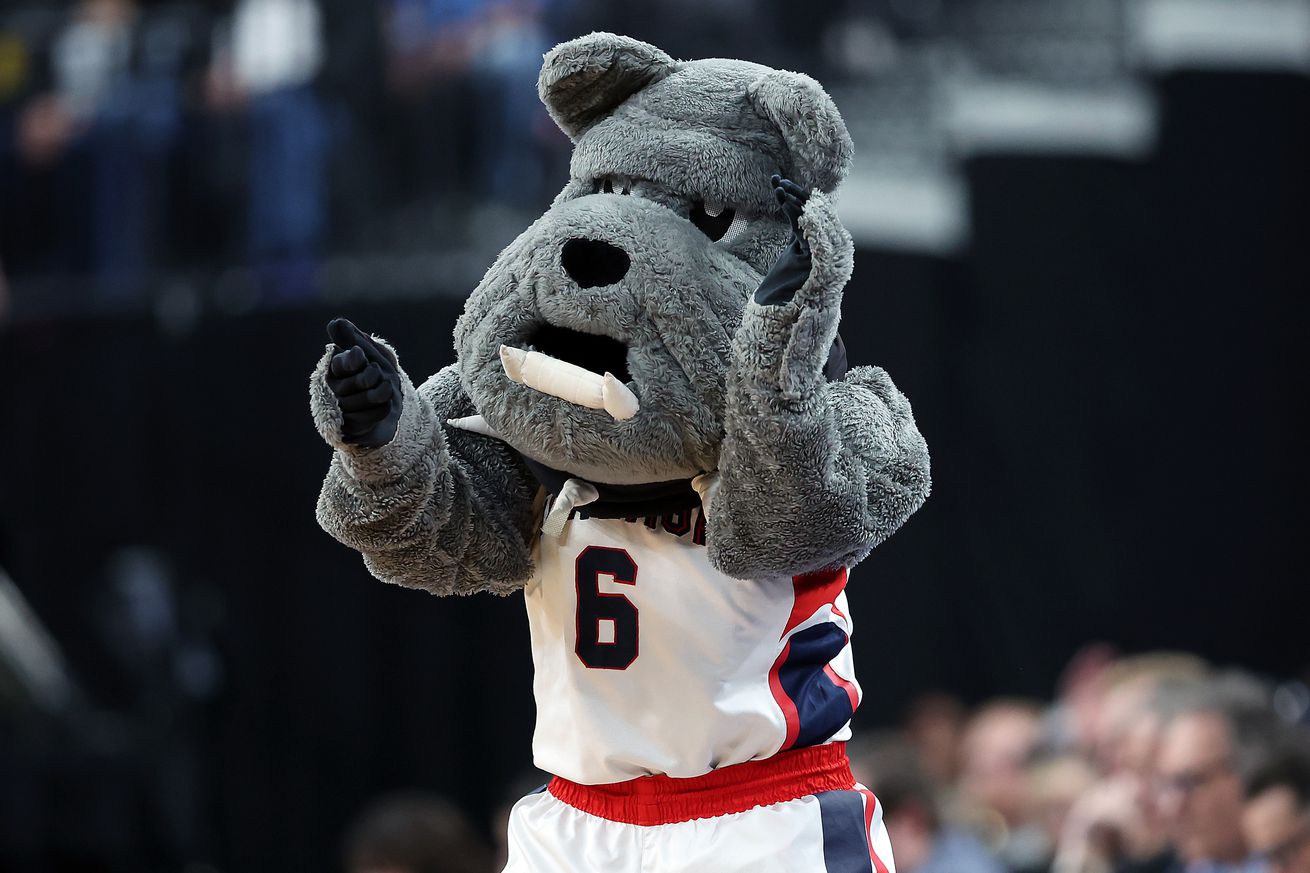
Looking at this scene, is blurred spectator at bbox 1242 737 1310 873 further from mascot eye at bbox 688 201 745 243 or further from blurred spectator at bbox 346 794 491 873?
mascot eye at bbox 688 201 745 243

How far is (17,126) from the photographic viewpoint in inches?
236

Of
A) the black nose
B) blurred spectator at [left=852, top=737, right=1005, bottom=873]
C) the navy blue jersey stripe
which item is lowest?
blurred spectator at [left=852, top=737, right=1005, bottom=873]

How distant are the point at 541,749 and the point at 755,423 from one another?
0.56m

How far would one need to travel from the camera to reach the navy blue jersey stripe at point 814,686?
2.05m

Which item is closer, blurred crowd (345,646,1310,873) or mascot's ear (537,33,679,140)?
mascot's ear (537,33,679,140)

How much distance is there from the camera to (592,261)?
1.92m

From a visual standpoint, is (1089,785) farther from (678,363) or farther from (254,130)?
(254,130)

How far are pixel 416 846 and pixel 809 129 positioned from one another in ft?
7.91

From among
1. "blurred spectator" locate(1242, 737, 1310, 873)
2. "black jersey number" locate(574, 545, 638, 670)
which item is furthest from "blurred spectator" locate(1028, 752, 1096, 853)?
"black jersey number" locate(574, 545, 638, 670)

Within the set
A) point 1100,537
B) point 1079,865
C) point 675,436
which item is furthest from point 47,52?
point 675,436

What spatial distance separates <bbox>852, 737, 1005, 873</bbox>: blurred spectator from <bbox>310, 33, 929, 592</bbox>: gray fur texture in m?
2.11

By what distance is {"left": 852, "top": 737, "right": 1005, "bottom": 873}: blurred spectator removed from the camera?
395 centimetres

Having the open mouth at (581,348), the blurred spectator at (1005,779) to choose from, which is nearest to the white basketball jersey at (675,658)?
the open mouth at (581,348)

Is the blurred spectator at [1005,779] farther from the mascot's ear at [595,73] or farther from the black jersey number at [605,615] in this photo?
the mascot's ear at [595,73]
